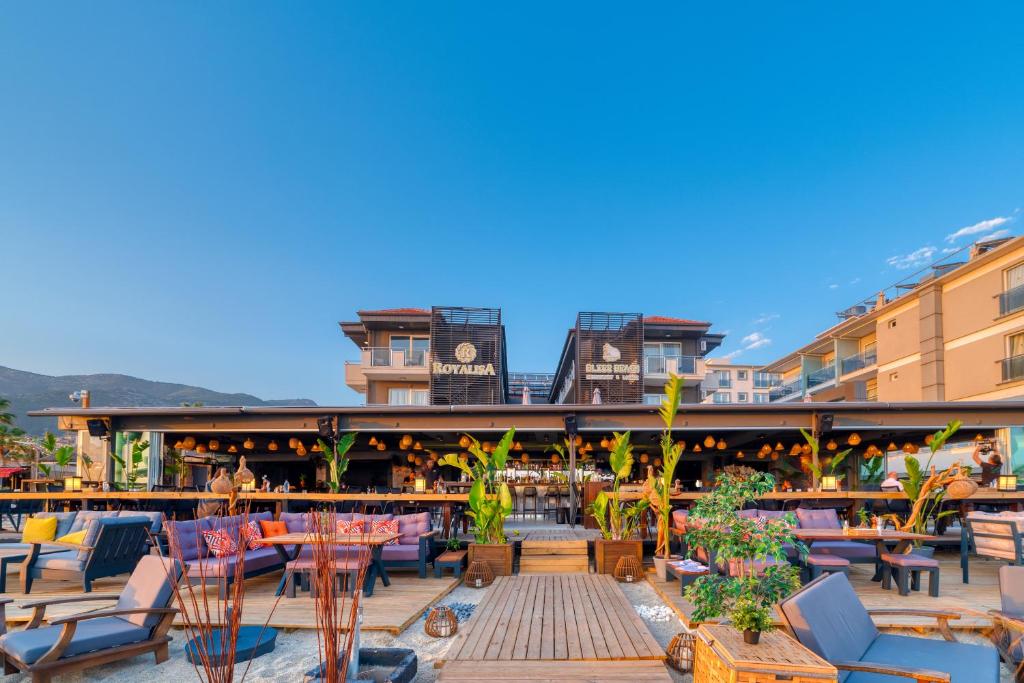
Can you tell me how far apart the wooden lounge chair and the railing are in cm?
3289

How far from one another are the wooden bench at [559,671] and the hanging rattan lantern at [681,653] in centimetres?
39

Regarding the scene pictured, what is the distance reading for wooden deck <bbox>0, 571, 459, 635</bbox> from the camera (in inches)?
234

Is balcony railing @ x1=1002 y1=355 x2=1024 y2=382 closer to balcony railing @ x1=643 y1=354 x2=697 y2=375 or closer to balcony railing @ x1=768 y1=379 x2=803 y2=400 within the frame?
balcony railing @ x1=643 y1=354 x2=697 y2=375

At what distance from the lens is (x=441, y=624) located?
572 centimetres

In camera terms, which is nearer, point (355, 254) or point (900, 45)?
point (900, 45)

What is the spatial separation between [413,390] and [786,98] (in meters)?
18.3

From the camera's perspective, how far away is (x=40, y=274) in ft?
78.4

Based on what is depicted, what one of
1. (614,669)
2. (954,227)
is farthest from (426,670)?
(954,227)

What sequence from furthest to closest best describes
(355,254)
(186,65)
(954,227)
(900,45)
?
(954,227) < (355,254) < (900,45) < (186,65)

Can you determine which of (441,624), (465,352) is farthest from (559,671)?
(465,352)

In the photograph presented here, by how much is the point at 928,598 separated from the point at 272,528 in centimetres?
851

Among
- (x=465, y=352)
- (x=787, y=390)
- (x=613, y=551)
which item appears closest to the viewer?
(x=613, y=551)

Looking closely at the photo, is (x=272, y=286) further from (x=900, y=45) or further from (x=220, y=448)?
(x=900, y=45)

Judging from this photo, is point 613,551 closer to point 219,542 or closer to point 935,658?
point 935,658
